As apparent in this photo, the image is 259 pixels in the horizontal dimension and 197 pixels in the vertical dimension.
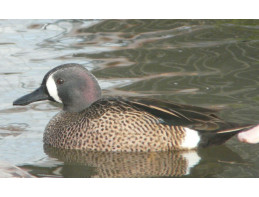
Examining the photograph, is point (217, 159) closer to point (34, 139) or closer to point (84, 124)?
point (84, 124)

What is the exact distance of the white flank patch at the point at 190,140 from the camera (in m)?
7.69

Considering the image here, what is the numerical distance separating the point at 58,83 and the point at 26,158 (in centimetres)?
109

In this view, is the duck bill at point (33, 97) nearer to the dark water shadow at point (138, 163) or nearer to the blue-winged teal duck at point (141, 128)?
the blue-winged teal duck at point (141, 128)

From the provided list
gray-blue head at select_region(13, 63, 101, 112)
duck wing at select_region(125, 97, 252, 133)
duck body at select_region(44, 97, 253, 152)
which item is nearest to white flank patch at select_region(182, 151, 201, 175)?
duck body at select_region(44, 97, 253, 152)

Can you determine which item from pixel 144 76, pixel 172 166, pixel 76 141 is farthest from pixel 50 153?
pixel 144 76

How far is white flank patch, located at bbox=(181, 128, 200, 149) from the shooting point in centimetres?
769

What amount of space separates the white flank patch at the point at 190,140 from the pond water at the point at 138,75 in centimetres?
10

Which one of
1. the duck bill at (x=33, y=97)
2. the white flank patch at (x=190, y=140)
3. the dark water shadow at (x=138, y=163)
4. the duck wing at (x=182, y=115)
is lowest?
the dark water shadow at (x=138, y=163)

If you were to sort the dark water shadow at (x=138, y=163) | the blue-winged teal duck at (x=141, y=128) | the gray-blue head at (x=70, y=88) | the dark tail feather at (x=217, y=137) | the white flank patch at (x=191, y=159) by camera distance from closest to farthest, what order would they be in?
the dark water shadow at (x=138, y=163), the white flank patch at (x=191, y=159), the dark tail feather at (x=217, y=137), the blue-winged teal duck at (x=141, y=128), the gray-blue head at (x=70, y=88)

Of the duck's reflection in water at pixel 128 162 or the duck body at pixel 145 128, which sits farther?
the duck body at pixel 145 128

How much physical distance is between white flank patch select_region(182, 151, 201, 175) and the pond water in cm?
2

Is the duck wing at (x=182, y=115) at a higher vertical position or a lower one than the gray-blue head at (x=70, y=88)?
lower

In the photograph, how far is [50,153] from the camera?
305 inches

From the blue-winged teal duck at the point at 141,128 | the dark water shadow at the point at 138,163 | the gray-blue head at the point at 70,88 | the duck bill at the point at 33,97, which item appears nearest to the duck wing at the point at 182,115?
the blue-winged teal duck at the point at 141,128
